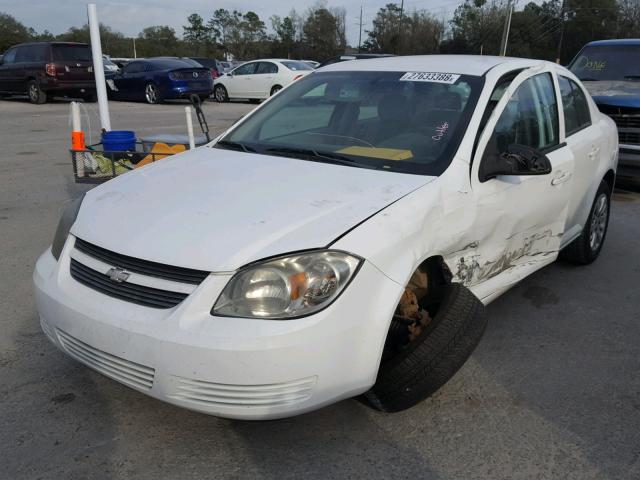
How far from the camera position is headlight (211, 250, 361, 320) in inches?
89.1

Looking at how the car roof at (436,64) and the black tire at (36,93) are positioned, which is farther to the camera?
the black tire at (36,93)

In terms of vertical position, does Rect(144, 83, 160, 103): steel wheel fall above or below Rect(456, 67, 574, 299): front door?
below

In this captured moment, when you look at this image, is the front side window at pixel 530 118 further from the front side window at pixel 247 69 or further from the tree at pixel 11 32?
the tree at pixel 11 32

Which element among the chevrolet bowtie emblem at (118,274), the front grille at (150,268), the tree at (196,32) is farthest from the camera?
the tree at (196,32)

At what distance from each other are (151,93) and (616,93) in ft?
50.6

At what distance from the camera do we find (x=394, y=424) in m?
2.74

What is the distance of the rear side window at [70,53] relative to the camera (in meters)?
18.0

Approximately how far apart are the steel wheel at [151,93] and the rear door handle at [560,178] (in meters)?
17.5

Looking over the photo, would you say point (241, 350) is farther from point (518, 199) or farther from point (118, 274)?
point (518, 199)

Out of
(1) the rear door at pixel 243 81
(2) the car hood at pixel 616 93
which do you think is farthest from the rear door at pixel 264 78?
(2) the car hood at pixel 616 93

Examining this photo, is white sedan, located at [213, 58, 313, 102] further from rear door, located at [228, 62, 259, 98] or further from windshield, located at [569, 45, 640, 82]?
windshield, located at [569, 45, 640, 82]

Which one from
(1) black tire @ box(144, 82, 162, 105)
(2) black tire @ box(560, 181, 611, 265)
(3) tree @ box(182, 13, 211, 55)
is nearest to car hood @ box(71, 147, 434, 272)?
(2) black tire @ box(560, 181, 611, 265)

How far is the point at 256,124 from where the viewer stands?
12.8ft

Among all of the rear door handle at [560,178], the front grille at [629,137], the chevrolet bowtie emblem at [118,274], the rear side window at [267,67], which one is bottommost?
the front grille at [629,137]
